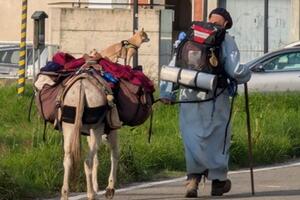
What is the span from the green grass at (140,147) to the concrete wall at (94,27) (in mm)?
13271

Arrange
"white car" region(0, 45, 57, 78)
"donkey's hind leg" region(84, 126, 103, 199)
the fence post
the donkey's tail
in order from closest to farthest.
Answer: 1. the donkey's tail
2. "donkey's hind leg" region(84, 126, 103, 199)
3. the fence post
4. "white car" region(0, 45, 57, 78)

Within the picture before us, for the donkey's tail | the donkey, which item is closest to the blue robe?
the donkey

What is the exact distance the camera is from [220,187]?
37.0 ft

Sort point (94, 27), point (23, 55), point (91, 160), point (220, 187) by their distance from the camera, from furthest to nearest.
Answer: point (94, 27), point (23, 55), point (220, 187), point (91, 160)

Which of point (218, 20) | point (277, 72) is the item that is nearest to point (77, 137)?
point (218, 20)

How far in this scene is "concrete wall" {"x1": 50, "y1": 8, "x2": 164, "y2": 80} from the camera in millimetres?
33156

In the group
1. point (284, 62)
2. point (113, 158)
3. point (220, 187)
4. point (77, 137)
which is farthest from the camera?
point (284, 62)

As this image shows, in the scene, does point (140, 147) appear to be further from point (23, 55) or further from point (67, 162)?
point (23, 55)

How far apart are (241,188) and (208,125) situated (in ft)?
4.57

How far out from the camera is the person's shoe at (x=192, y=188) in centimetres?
1107

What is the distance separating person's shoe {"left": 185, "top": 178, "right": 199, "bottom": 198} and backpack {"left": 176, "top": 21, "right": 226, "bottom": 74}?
1.19 m

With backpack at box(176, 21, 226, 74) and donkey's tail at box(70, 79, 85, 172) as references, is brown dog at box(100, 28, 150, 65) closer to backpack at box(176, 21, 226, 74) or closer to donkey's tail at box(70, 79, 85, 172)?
backpack at box(176, 21, 226, 74)

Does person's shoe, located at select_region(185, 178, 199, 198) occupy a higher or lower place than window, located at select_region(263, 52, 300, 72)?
lower

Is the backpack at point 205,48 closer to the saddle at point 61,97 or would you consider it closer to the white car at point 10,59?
the saddle at point 61,97
